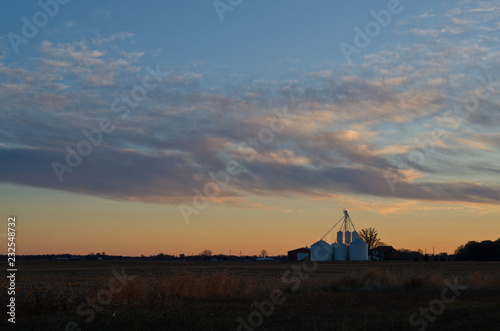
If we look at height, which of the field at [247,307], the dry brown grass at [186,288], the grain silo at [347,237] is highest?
the grain silo at [347,237]

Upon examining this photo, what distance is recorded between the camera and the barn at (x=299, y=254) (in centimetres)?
12631

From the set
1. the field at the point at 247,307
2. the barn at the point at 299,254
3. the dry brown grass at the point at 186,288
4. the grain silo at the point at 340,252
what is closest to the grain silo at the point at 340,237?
the grain silo at the point at 340,252

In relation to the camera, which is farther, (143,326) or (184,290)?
(184,290)

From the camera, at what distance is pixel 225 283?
24.5m

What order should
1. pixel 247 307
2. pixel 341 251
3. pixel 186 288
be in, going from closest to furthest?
1. pixel 247 307
2. pixel 186 288
3. pixel 341 251

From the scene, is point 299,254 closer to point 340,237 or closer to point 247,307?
point 340,237

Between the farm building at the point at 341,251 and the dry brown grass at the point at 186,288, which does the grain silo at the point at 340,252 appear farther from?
the dry brown grass at the point at 186,288

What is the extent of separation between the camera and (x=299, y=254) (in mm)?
128250

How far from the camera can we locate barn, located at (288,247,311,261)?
12631 cm

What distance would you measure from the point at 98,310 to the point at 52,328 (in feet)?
10.3

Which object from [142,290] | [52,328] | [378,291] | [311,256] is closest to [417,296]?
[378,291]

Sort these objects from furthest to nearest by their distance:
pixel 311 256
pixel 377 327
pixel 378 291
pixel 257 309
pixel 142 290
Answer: pixel 311 256 < pixel 378 291 < pixel 142 290 < pixel 257 309 < pixel 377 327

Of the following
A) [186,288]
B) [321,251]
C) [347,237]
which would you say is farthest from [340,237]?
[186,288]

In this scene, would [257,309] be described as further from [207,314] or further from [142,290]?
[142,290]
